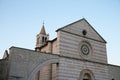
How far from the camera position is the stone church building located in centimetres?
1661

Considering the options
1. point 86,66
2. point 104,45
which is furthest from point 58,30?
point 104,45

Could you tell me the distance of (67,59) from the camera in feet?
64.4

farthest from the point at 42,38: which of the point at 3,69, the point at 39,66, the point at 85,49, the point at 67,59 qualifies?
the point at 3,69

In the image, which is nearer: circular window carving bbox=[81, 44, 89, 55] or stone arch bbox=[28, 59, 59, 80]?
stone arch bbox=[28, 59, 59, 80]

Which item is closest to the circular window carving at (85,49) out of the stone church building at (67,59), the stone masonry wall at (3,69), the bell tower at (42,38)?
the stone church building at (67,59)

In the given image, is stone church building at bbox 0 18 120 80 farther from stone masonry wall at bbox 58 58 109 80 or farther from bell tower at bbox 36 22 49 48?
bell tower at bbox 36 22 49 48

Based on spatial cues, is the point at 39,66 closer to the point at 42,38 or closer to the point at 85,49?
the point at 85,49

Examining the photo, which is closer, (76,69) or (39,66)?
(39,66)

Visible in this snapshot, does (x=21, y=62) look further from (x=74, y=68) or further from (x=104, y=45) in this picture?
(x=104, y=45)

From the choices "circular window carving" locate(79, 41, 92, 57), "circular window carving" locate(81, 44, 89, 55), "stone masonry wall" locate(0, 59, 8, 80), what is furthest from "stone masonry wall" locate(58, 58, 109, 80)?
"stone masonry wall" locate(0, 59, 8, 80)

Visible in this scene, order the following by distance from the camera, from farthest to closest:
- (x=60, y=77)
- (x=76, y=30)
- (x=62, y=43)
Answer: (x=76, y=30)
(x=62, y=43)
(x=60, y=77)

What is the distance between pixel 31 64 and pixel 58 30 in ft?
16.6

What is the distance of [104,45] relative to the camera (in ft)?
77.8

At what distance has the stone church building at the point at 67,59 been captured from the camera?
16.6 metres
